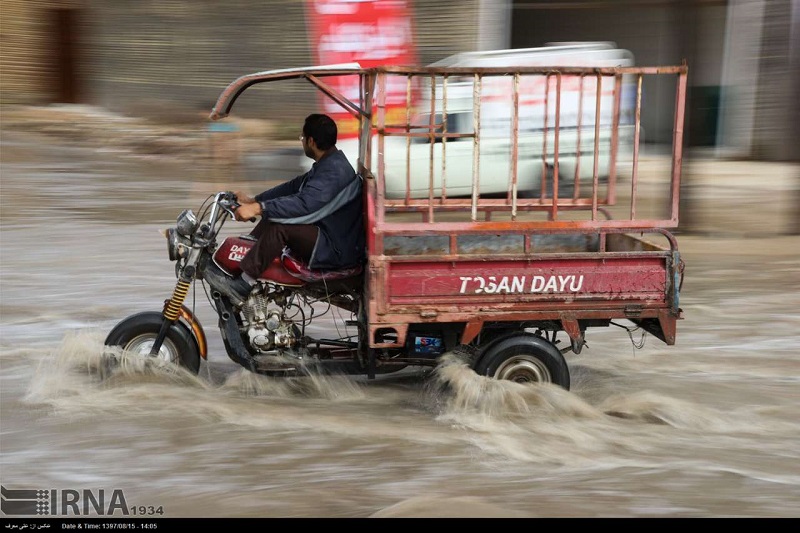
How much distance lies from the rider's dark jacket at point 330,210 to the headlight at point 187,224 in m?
0.37

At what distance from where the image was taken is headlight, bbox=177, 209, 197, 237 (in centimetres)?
515

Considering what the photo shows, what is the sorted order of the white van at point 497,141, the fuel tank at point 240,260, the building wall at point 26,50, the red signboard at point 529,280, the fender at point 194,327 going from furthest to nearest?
1. the building wall at point 26,50
2. the white van at point 497,141
3. the fender at point 194,327
4. the fuel tank at point 240,260
5. the red signboard at point 529,280

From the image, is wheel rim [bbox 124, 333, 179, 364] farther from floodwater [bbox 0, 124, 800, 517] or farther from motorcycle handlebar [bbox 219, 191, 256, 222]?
motorcycle handlebar [bbox 219, 191, 256, 222]

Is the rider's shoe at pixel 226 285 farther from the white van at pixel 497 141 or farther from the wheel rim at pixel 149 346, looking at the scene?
the white van at pixel 497 141

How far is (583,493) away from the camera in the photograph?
13.4 ft

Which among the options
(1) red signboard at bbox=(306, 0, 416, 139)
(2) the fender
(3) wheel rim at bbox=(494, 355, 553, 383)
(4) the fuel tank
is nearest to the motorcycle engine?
(4) the fuel tank

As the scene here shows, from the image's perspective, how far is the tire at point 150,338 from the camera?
206 inches

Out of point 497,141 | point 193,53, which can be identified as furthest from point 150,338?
point 193,53

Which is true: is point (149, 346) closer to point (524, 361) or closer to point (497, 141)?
point (524, 361)

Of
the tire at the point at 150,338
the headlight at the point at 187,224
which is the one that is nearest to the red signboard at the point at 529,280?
the headlight at the point at 187,224

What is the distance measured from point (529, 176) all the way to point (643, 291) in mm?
6034

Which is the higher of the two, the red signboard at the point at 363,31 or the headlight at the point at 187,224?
the red signboard at the point at 363,31

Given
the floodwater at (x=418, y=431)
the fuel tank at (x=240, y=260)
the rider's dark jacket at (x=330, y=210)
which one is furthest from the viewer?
the fuel tank at (x=240, y=260)

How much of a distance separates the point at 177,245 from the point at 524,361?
1969 millimetres
